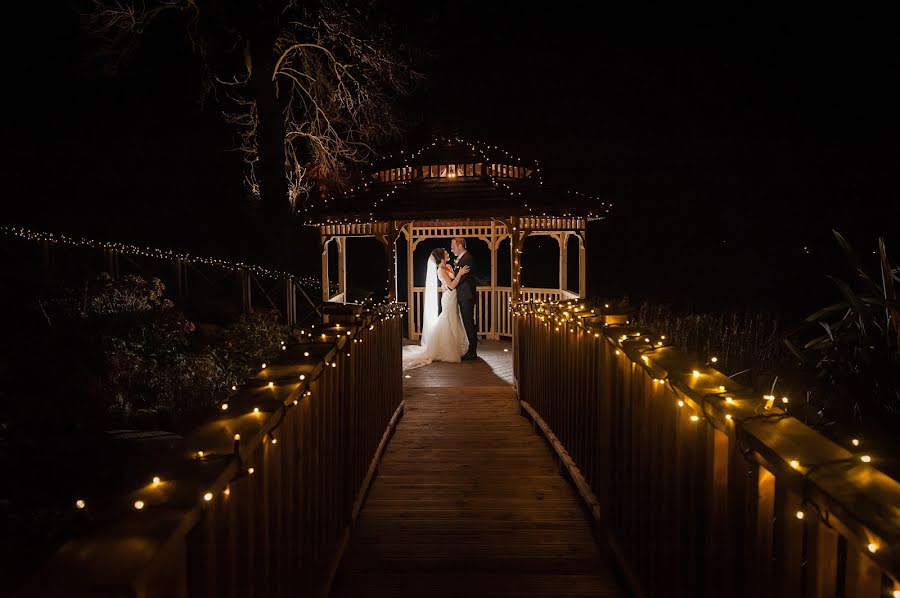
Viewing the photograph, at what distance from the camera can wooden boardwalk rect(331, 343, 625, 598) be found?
13.1 feet

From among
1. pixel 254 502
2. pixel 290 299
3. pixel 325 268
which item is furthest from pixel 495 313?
pixel 254 502

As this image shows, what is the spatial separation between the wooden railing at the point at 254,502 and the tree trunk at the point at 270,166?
36.3 feet

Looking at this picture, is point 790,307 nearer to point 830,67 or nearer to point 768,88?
point 830,67

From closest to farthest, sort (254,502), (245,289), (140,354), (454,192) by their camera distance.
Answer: (254,502) → (140,354) → (454,192) → (245,289)

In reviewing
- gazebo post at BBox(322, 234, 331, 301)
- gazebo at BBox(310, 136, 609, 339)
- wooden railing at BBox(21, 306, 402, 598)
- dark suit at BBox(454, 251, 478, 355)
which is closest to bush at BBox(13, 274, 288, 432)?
gazebo post at BBox(322, 234, 331, 301)

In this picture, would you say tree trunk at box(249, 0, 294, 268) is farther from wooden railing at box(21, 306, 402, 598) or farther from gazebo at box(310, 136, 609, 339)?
wooden railing at box(21, 306, 402, 598)

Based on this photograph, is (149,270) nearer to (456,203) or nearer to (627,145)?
(456,203)

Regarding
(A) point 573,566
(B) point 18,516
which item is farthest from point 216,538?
(B) point 18,516

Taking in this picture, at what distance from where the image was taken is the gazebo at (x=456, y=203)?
1223 centimetres

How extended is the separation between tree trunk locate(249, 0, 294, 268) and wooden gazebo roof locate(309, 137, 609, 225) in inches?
93.8

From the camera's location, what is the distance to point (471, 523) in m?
4.87

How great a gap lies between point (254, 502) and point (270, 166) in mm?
14224

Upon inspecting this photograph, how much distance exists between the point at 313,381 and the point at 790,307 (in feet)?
81.4

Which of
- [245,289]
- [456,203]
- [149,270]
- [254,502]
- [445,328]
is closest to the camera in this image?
[254,502]
